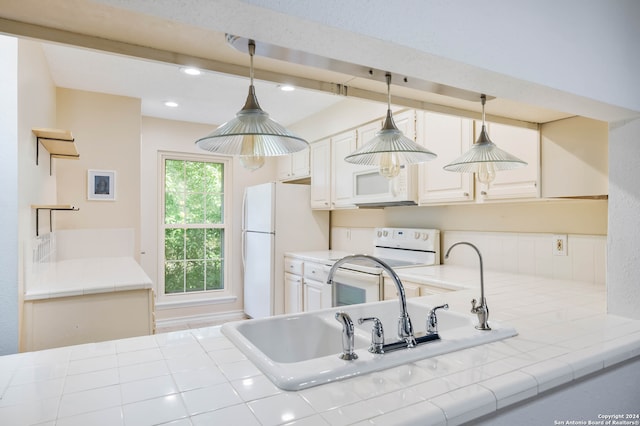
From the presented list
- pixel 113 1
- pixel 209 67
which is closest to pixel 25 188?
pixel 209 67

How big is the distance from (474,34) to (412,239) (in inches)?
86.4

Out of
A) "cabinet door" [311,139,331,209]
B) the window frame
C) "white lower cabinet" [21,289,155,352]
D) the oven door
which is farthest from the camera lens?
the window frame

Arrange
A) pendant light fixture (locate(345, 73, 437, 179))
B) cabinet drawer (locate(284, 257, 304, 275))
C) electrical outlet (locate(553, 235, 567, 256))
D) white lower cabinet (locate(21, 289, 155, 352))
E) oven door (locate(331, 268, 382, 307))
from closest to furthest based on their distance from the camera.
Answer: pendant light fixture (locate(345, 73, 437, 179)) < white lower cabinet (locate(21, 289, 155, 352)) < electrical outlet (locate(553, 235, 567, 256)) < oven door (locate(331, 268, 382, 307)) < cabinet drawer (locate(284, 257, 304, 275))

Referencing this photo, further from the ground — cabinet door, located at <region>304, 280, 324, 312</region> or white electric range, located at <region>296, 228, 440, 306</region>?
white electric range, located at <region>296, 228, 440, 306</region>

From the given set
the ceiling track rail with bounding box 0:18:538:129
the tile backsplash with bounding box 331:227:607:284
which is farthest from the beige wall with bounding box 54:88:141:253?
the tile backsplash with bounding box 331:227:607:284

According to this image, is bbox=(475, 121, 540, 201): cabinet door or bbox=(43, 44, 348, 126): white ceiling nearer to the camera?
bbox=(475, 121, 540, 201): cabinet door

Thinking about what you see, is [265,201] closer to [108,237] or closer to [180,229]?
[180,229]

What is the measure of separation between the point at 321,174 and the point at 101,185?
6.61 feet

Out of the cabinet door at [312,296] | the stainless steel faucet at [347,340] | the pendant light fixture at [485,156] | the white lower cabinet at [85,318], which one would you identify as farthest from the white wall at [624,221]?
→ the white lower cabinet at [85,318]

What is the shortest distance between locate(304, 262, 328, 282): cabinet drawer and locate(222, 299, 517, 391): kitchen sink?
5.33 feet

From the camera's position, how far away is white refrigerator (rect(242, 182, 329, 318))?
3801 mm

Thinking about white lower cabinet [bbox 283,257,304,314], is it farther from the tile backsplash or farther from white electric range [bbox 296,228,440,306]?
the tile backsplash

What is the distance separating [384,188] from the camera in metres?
3.02

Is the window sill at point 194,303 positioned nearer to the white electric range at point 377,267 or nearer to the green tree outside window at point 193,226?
the green tree outside window at point 193,226
